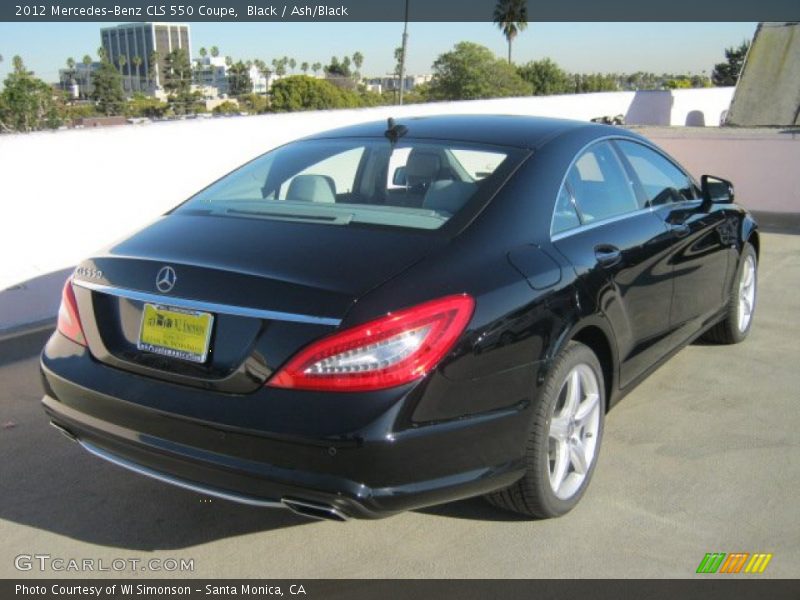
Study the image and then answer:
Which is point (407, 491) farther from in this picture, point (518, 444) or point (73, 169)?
point (73, 169)

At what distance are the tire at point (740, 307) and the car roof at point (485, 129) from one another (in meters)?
1.62

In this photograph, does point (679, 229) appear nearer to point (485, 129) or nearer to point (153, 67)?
point (485, 129)

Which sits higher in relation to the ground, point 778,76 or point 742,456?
point 778,76

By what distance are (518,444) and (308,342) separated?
2.87 feet

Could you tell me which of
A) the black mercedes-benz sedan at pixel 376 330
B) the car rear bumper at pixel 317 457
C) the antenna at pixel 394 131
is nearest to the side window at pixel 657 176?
the black mercedes-benz sedan at pixel 376 330

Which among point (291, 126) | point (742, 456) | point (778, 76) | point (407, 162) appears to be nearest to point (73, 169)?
point (291, 126)

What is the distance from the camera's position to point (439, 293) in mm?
2818

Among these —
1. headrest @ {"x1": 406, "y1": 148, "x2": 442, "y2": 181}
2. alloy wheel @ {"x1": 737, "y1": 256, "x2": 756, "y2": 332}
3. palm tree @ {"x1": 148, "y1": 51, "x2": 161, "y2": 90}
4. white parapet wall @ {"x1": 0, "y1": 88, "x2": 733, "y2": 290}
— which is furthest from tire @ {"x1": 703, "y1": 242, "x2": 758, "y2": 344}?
palm tree @ {"x1": 148, "y1": 51, "x2": 161, "y2": 90}

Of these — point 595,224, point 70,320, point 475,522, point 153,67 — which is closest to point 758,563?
point 475,522

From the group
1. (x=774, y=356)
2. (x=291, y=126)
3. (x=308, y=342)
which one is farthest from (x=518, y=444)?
(x=291, y=126)

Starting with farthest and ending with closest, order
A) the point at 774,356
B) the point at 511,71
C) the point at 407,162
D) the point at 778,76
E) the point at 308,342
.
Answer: the point at 511,71, the point at 778,76, the point at 774,356, the point at 407,162, the point at 308,342

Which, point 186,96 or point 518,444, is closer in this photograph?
point 518,444

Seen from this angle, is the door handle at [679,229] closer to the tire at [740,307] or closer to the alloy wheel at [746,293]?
the tire at [740,307]

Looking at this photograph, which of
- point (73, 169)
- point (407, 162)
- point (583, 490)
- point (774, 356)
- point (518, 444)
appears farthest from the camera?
point (73, 169)
